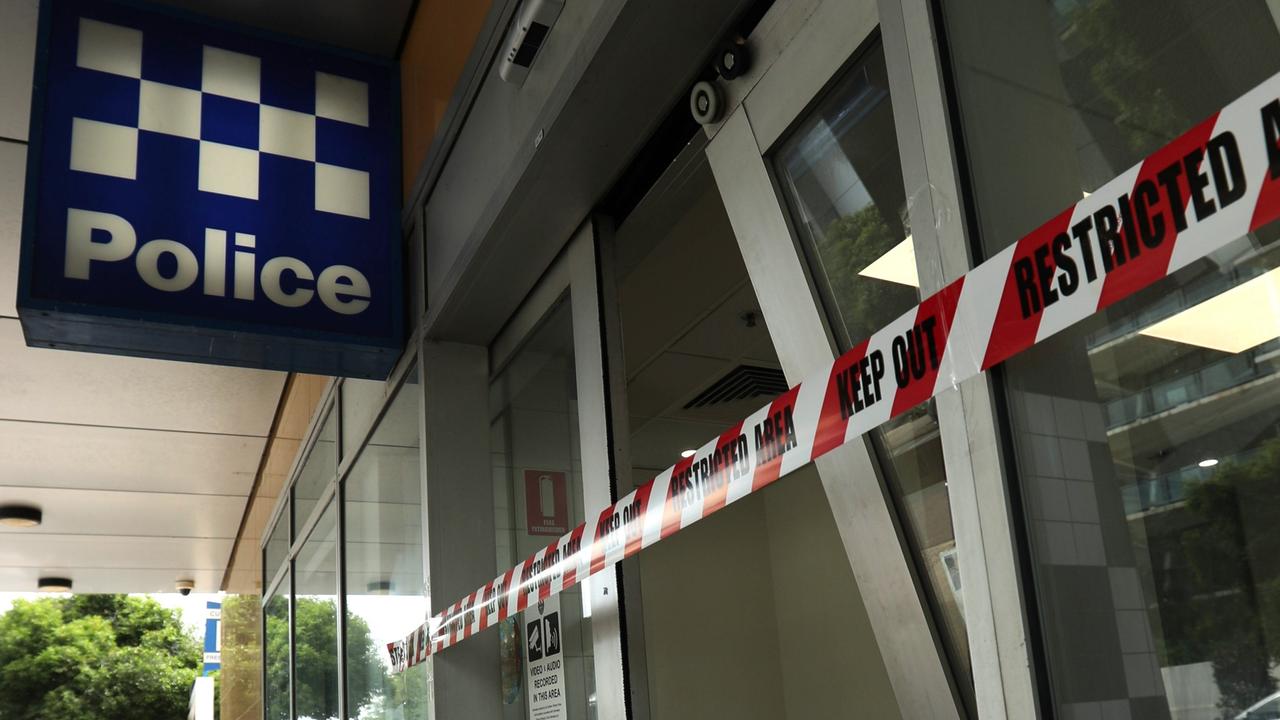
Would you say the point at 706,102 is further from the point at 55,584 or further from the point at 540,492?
the point at 55,584

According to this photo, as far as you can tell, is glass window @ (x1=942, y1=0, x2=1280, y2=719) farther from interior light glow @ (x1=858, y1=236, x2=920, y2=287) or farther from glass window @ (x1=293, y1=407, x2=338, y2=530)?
glass window @ (x1=293, y1=407, x2=338, y2=530)

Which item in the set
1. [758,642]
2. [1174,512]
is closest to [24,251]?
[1174,512]

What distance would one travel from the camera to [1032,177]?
1.04 meters

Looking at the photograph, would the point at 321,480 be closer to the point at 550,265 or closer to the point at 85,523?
the point at 550,265

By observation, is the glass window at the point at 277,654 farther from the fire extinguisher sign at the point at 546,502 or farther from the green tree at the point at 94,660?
the green tree at the point at 94,660

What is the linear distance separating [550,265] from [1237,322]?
1.85 meters

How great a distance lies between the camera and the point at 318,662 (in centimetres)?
470

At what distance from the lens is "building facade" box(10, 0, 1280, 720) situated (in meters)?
0.87

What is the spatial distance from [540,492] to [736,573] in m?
3.90

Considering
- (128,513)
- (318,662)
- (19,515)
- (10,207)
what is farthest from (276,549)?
(10,207)

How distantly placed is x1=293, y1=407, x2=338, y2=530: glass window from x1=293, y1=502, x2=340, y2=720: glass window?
0.15 m

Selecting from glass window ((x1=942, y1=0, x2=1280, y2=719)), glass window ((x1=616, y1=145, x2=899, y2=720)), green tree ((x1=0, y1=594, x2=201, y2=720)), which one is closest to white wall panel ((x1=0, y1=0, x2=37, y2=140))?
glass window ((x1=616, y1=145, x2=899, y2=720))

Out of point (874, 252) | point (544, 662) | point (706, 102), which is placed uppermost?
point (706, 102)

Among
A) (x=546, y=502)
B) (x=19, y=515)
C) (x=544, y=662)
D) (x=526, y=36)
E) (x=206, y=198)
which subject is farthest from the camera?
(x=19, y=515)
